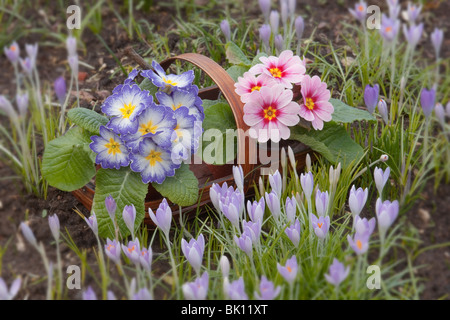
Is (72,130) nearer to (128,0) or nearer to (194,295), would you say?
(194,295)

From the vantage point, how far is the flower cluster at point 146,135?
6.29 feet

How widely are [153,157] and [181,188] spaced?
142 mm

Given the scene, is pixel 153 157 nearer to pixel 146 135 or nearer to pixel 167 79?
pixel 146 135

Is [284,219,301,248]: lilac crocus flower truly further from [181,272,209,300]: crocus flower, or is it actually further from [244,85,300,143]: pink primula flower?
[244,85,300,143]: pink primula flower

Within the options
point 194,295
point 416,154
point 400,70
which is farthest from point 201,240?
point 400,70

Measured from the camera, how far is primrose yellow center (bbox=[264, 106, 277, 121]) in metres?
2.03

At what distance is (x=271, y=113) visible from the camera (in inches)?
80.1

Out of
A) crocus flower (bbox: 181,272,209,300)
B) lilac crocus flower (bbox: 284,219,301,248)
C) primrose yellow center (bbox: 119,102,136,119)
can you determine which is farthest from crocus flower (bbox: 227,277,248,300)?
primrose yellow center (bbox: 119,102,136,119)

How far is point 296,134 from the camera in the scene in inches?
84.4

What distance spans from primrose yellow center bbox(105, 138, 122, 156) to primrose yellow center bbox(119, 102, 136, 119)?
0.31 ft

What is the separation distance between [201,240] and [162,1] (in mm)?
2425

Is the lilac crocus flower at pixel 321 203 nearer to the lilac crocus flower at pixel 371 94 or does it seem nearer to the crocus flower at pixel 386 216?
the crocus flower at pixel 386 216

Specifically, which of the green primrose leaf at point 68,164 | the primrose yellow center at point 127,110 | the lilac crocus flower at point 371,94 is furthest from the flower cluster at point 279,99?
the green primrose leaf at point 68,164

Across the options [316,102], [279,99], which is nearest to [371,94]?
[316,102]
